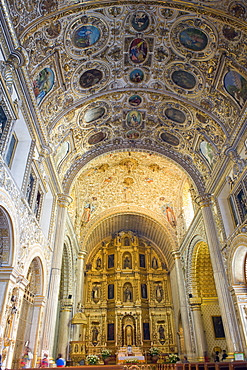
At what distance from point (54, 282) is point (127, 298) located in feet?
49.4

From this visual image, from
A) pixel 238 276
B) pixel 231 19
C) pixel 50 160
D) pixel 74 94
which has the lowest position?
pixel 238 276

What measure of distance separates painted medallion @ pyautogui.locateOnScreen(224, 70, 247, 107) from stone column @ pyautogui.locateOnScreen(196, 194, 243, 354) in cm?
529

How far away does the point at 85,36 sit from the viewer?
1130 cm

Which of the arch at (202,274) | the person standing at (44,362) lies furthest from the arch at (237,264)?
the person standing at (44,362)

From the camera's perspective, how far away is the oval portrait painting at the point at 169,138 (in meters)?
16.3

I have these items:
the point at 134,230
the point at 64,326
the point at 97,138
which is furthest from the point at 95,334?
the point at 97,138

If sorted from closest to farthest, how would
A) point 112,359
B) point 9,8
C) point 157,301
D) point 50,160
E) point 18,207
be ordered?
1. point 9,8
2. point 18,207
3. point 50,160
4. point 112,359
5. point 157,301

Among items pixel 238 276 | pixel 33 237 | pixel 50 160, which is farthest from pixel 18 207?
pixel 238 276

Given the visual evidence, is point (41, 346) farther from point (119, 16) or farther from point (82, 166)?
point (119, 16)

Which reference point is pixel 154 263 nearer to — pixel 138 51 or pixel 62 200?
pixel 62 200

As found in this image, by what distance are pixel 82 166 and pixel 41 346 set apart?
9.07 metres

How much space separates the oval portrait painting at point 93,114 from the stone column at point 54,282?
409 cm

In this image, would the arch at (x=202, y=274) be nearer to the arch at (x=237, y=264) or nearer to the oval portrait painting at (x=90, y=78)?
the arch at (x=237, y=264)

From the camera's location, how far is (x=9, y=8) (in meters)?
8.38
